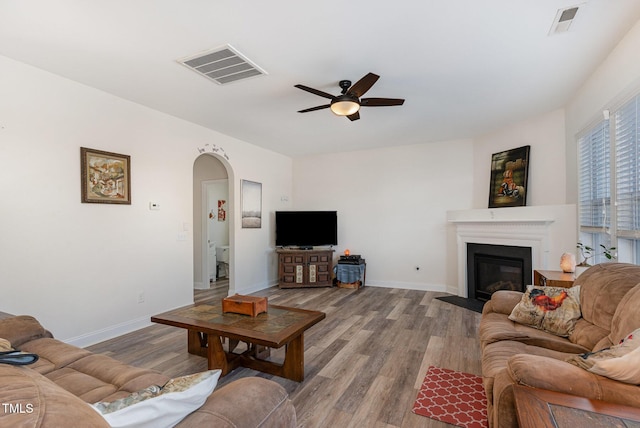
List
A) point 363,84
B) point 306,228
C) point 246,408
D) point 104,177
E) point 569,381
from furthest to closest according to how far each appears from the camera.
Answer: point 306,228 → point 104,177 → point 363,84 → point 569,381 → point 246,408

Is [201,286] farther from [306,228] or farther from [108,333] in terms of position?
[108,333]

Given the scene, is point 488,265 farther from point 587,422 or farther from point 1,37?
point 1,37

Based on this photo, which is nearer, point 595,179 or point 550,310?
point 550,310

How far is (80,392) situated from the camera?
1355 millimetres

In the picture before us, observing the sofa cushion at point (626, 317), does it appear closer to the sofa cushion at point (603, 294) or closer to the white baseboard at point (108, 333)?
the sofa cushion at point (603, 294)

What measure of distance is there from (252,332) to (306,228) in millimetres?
3831

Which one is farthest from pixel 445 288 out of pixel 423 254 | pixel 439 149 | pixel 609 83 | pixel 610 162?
pixel 609 83

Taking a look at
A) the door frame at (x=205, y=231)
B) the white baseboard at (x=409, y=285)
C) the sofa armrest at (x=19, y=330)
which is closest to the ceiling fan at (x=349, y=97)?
the sofa armrest at (x=19, y=330)

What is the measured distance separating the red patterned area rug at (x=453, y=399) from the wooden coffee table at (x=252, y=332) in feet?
3.04

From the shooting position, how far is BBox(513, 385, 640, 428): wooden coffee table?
930 mm

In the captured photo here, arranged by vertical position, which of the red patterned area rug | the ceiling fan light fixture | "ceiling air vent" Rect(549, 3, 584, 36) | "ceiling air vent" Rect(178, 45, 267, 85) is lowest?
the red patterned area rug

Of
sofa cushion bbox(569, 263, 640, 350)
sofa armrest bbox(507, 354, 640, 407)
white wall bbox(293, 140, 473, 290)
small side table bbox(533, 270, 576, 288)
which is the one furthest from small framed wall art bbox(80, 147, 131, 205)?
small side table bbox(533, 270, 576, 288)

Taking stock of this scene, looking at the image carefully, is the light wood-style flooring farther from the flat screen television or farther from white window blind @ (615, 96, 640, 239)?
white window blind @ (615, 96, 640, 239)

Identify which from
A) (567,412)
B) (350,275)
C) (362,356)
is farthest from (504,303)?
(350,275)
